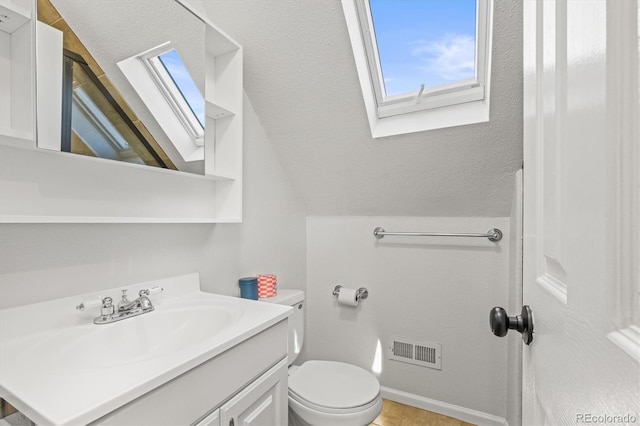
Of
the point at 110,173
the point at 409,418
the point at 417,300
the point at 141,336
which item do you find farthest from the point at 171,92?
the point at 409,418

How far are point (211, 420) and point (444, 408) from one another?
1.56m

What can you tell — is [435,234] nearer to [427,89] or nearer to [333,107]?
[427,89]

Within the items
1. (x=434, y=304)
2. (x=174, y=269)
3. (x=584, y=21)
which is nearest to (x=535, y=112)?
(x=584, y=21)

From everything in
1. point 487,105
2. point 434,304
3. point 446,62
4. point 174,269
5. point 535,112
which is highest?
point 446,62

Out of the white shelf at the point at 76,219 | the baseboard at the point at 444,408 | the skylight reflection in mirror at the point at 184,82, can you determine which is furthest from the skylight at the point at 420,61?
the baseboard at the point at 444,408

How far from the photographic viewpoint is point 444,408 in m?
1.90

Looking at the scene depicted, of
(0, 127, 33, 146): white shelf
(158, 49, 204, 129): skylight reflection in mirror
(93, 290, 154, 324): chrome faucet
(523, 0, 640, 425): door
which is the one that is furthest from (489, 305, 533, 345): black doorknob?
(158, 49, 204, 129): skylight reflection in mirror

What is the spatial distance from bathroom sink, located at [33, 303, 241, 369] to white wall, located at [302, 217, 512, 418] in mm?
1120

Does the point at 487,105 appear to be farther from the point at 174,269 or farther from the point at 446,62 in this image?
the point at 174,269

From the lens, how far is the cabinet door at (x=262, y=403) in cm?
96

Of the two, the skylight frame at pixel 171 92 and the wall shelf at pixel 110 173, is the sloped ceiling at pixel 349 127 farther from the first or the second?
the skylight frame at pixel 171 92

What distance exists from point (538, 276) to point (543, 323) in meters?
0.09

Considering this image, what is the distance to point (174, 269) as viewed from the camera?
1352 millimetres

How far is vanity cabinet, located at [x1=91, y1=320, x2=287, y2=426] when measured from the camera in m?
0.72
